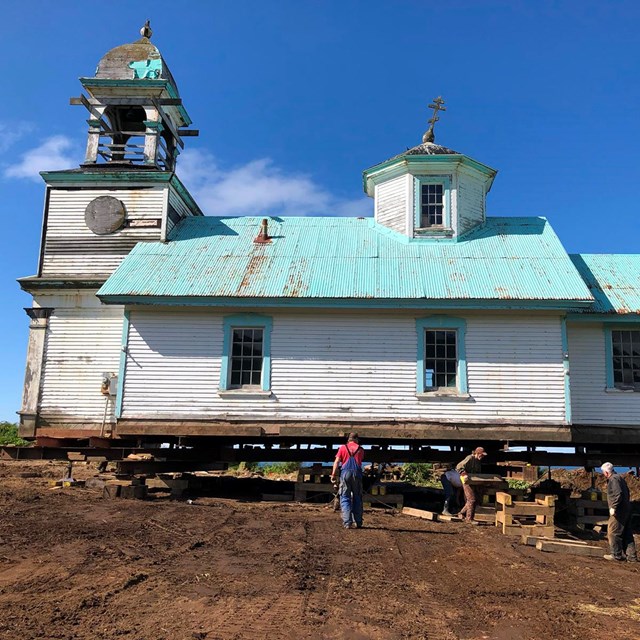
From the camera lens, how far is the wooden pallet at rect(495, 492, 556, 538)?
12039 mm

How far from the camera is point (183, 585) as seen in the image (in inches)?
278

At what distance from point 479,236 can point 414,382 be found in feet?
17.5

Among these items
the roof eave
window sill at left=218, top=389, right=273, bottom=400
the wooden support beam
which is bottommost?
window sill at left=218, top=389, right=273, bottom=400

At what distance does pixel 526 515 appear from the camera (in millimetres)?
12836

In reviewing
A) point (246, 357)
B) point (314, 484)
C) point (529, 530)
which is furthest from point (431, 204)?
Result: point (529, 530)

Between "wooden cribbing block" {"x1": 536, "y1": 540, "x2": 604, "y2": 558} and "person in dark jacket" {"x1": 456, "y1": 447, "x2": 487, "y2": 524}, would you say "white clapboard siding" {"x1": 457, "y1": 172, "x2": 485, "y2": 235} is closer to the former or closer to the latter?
"person in dark jacket" {"x1": 456, "y1": 447, "x2": 487, "y2": 524}

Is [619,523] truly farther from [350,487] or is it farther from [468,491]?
[350,487]

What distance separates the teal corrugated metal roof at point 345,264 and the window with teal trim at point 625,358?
6.59 ft

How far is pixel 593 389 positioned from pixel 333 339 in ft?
21.9

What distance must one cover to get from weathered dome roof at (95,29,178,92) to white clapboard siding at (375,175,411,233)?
780cm

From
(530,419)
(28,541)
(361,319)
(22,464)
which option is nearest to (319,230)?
(361,319)

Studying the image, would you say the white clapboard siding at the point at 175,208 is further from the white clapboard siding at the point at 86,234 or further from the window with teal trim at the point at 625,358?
the window with teal trim at the point at 625,358

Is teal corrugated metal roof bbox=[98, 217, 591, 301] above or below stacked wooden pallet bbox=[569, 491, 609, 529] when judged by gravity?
above

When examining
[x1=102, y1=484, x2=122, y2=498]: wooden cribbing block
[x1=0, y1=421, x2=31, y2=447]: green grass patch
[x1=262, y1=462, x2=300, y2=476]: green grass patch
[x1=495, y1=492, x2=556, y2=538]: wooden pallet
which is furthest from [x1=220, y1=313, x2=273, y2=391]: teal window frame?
[x1=0, y1=421, x2=31, y2=447]: green grass patch
